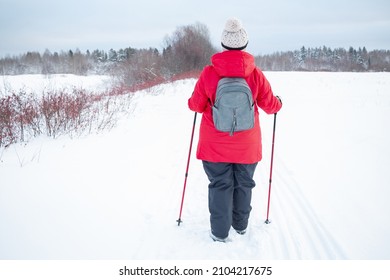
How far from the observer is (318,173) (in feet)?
14.2

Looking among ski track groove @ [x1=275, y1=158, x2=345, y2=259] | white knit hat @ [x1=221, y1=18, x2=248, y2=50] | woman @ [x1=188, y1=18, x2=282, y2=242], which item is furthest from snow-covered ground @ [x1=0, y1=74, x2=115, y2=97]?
ski track groove @ [x1=275, y1=158, x2=345, y2=259]

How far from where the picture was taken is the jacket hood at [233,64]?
230 centimetres

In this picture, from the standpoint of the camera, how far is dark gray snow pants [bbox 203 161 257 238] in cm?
270

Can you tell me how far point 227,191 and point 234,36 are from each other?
1489 millimetres

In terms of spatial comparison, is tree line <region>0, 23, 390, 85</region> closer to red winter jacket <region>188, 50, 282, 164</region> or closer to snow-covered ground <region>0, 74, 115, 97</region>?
snow-covered ground <region>0, 74, 115, 97</region>

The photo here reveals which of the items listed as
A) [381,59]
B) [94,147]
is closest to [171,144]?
[94,147]

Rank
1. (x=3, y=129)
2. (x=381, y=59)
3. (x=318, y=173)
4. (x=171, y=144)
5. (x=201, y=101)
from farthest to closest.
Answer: (x=381, y=59), (x=171, y=144), (x=3, y=129), (x=318, y=173), (x=201, y=101)

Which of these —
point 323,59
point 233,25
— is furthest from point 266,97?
point 323,59

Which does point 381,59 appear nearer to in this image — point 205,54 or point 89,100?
point 205,54

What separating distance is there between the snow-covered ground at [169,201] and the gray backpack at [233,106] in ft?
4.29

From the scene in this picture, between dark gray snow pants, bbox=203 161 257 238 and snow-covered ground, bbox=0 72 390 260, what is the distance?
9.7 inches

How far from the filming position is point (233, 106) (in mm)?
2324

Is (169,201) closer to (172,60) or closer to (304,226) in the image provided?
(304,226)

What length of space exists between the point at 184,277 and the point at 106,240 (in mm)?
935
